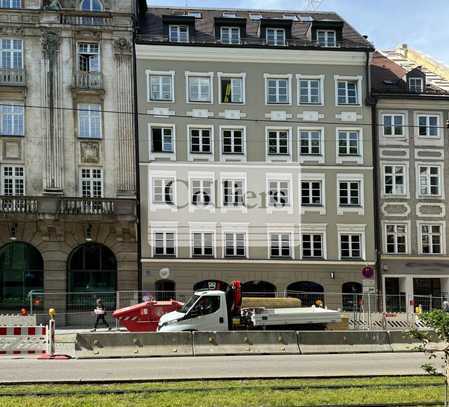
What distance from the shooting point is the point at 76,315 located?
37438 millimetres

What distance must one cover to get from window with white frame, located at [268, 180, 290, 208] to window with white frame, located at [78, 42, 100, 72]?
38.6 ft

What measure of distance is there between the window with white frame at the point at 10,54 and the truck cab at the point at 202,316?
20.2 meters

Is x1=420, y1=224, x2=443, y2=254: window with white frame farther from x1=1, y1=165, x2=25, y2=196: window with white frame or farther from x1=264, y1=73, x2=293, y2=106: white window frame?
x1=1, y1=165, x2=25, y2=196: window with white frame

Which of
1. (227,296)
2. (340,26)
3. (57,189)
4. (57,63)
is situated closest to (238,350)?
(227,296)

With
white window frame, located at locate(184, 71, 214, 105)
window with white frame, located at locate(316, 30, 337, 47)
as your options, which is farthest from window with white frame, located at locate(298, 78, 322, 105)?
white window frame, located at locate(184, 71, 214, 105)

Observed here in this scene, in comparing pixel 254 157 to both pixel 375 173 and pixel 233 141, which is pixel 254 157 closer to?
pixel 233 141

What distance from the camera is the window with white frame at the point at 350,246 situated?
41.9 m

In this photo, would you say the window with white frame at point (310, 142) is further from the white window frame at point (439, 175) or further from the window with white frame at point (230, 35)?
the window with white frame at point (230, 35)

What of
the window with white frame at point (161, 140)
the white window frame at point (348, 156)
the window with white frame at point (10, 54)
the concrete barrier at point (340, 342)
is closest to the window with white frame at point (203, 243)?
the window with white frame at point (161, 140)

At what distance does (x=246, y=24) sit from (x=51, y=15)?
11422mm

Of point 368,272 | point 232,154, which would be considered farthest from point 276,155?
point 368,272

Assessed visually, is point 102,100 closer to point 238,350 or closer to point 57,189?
point 57,189

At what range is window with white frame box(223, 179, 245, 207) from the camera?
136 ft

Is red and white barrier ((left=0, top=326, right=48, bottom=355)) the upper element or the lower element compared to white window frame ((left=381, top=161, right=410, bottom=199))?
lower
